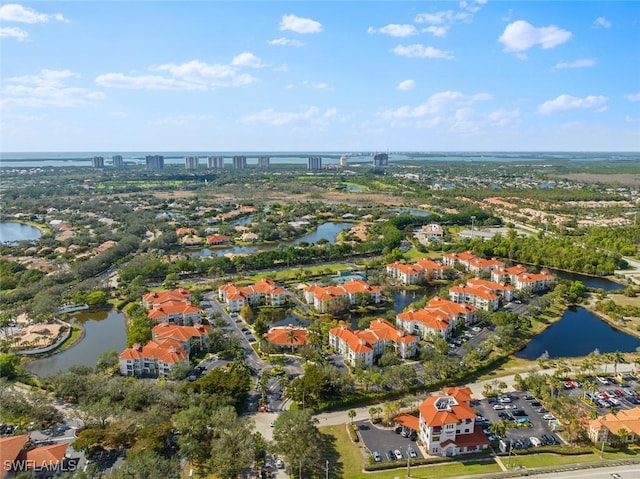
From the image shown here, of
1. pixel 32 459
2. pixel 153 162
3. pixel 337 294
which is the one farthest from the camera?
pixel 153 162

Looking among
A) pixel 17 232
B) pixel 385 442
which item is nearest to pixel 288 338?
pixel 385 442

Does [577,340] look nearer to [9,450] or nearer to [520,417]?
[520,417]

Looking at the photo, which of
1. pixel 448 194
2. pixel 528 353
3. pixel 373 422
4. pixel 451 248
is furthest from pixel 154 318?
pixel 448 194

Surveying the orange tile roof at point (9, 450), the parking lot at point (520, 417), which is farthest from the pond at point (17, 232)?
the parking lot at point (520, 417)

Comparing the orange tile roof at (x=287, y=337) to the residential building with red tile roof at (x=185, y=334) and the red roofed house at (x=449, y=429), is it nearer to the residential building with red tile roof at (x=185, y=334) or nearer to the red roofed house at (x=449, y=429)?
the residential building with red tile roof at (x=185, y=334)

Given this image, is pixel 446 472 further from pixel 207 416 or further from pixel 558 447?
pixel 207 416

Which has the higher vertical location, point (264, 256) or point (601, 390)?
point (264, 256)

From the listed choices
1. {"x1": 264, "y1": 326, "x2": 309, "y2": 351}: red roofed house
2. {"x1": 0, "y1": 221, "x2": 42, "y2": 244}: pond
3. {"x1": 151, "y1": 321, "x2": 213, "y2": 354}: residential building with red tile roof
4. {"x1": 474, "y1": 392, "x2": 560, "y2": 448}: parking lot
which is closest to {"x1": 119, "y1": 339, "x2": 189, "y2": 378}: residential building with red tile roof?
{"x1": 151, "y1": 321, "x2": 213, "y2": 354}: residential building with red tile roof
